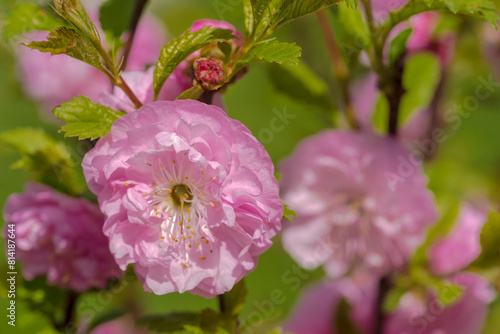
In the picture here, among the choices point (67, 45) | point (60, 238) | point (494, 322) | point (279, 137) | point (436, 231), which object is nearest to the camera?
point (67, 45)

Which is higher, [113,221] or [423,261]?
[113,221]

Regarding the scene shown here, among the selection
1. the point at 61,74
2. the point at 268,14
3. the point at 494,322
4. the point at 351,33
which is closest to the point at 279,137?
the point at 61,74

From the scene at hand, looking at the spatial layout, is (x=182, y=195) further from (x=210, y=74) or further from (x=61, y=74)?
(x=61, y=74)

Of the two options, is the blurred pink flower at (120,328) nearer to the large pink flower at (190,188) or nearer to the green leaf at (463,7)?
the large pink flower at (190,188)

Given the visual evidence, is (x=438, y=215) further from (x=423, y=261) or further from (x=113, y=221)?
(x=113, y=221)

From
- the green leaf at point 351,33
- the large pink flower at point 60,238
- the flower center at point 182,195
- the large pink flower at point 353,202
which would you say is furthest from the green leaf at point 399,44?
the large pink flower at point 60,238

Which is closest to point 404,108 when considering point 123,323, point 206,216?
point 206,216

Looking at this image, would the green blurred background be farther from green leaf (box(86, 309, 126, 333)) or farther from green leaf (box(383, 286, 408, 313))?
green leaf (box(383, 286, 408, 313))
